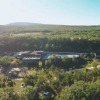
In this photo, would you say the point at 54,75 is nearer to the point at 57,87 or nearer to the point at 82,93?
the point at 57,87

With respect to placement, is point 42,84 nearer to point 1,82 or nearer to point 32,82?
point 32,82

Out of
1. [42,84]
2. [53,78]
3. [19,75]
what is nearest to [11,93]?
[42,84]

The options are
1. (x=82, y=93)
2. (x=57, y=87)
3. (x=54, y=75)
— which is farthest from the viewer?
(x=54, y=75)

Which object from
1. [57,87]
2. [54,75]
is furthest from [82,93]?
[54,75]

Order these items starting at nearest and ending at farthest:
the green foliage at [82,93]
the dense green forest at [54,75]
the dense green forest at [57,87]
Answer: the green foliage at [82,93], the dense green forest at [57,87], the dense green forest at [54,75]

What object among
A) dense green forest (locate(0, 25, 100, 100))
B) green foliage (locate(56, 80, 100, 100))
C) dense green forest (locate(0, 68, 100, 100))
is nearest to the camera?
green foliage (locate(56, 80, 100, 100))

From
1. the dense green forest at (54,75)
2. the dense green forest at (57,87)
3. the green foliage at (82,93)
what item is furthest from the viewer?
the dense green forest at (54,75)

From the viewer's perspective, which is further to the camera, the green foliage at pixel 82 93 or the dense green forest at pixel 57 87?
the dense green forest at pixel 57 87

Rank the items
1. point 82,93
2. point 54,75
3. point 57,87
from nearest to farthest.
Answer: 1. point 82,93
2. point 57,87
3. point 54,75

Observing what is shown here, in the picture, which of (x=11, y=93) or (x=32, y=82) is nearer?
(x=11, y=93)

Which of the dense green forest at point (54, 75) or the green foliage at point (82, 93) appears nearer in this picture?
the green foliage at point (82, 93)

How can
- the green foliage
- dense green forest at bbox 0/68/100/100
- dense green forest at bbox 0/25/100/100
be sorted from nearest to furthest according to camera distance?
the green foliage
dense green forest at bbox 0/68/100/100
dense green forest at bbox 0/25/100/100
